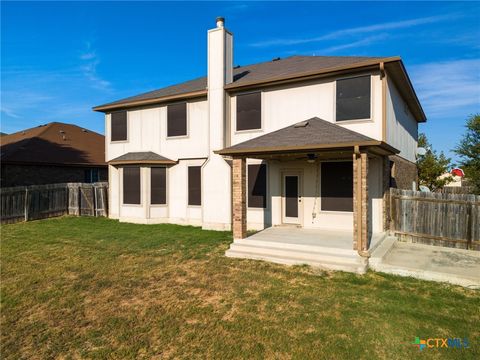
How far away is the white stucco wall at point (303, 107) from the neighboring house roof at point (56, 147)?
47.1 ft

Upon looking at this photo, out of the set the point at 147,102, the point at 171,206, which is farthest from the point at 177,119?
the point at 171,206

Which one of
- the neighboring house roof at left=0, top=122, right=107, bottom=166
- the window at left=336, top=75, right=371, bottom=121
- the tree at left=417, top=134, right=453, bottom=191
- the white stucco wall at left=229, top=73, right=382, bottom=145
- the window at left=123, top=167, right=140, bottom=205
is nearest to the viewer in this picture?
the white stucco wall at left=229, top=73, right=382, bottom=145

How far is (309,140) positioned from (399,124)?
19.2ft

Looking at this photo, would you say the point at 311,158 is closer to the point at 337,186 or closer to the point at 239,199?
the point at 337,186

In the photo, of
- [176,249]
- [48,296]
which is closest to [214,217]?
[176,249]

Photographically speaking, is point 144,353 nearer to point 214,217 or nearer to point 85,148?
point 214,217

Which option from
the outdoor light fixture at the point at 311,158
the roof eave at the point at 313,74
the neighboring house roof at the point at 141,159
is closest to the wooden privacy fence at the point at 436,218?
the outdoor light fixture at the point at 311,158

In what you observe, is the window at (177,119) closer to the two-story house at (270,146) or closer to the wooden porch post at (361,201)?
the two-story house at (270,146)

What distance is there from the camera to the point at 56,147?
70.4 feet

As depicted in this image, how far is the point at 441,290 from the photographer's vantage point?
6043 millimetres

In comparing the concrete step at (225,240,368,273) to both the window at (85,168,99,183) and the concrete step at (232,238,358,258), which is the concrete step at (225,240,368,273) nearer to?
the concrete step at (232,238,358,258)

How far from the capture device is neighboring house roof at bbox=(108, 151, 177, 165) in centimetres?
1370

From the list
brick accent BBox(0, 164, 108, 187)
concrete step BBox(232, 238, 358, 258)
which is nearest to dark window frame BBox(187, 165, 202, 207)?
concrete step BBox(232, 238, 358, 258)

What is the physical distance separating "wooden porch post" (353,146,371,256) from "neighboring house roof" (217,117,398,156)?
457 mm
